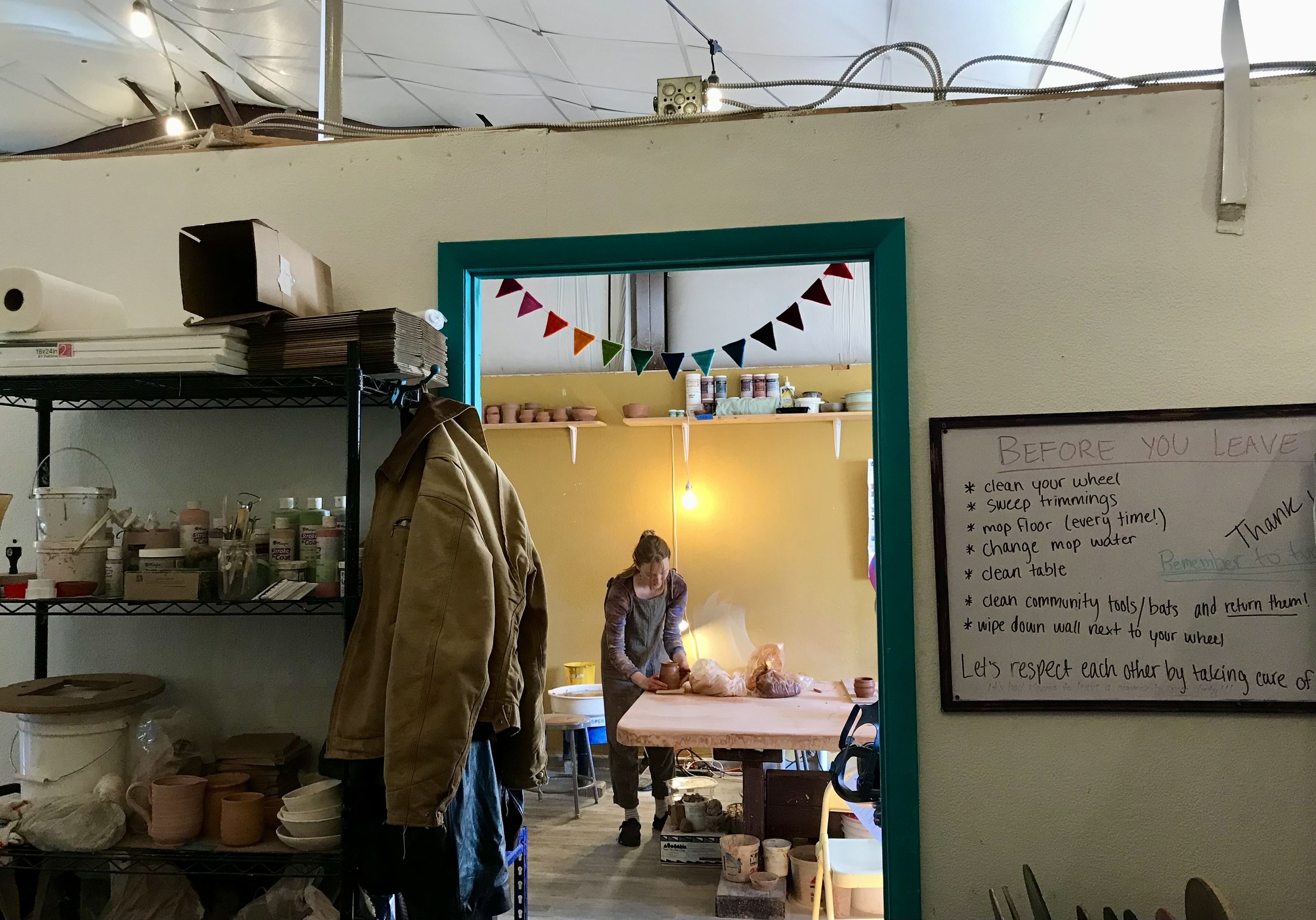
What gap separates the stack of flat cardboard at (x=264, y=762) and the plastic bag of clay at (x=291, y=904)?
197 millimetres

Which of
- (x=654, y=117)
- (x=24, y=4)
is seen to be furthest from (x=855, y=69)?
(x=24, y=4)

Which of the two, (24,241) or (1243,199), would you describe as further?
(24,241)

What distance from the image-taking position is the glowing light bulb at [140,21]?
13.4ft

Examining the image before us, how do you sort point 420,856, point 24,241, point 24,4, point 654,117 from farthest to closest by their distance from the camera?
point 24,4
point 24,241
point 654,117
point 420,856

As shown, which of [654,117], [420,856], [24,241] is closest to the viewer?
[420,856]

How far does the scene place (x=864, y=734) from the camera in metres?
3.83

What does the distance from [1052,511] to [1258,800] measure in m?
0.72

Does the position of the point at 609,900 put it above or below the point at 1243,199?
below

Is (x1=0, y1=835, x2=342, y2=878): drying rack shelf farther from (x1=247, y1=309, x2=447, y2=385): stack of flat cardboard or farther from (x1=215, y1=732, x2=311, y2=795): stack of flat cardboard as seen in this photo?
(x1=247, y1=309, x2=447, y2=385): stack of flat cardboard

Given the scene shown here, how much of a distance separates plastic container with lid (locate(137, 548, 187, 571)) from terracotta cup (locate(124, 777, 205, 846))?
43 cm

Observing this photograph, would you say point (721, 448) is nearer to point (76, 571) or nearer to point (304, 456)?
point (304, 456)

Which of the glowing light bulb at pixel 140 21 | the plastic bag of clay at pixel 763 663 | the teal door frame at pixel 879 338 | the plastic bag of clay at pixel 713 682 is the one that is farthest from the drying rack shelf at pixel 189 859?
the glowing light bulb at pixel 140 21

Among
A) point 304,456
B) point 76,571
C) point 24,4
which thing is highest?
point 24,4

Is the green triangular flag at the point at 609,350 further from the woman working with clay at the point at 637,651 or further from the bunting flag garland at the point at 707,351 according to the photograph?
the woman working with clay at the point at 637,651
